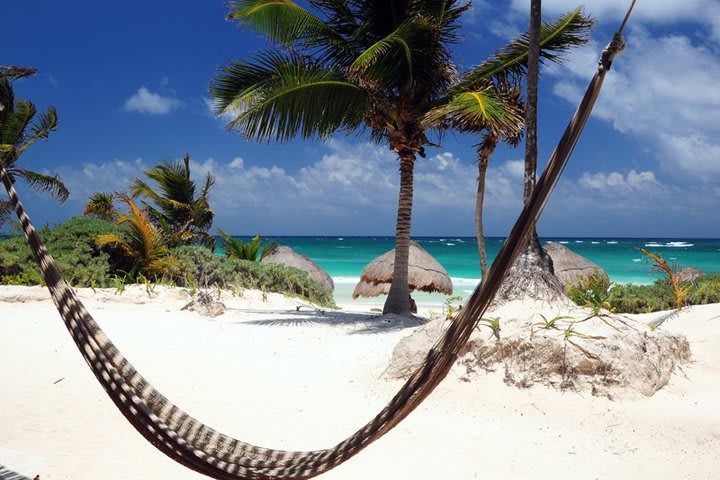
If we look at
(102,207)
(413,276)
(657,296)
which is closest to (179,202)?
(102,207)

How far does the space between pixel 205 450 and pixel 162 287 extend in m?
6.92

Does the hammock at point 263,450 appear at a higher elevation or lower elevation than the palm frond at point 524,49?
lower

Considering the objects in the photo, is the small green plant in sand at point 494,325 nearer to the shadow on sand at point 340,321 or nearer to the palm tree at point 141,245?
the shadow on sand at point 340,321

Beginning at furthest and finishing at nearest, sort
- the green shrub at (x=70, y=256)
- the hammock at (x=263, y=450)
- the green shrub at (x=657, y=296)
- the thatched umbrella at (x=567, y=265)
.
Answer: the thatched umbrella at (x=567, y=265)
the green shrub at (x=70, y=256)
the green shrub at (x=657, y=296)
the hammock at (x=263, y=450)

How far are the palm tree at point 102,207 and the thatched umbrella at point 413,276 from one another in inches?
221

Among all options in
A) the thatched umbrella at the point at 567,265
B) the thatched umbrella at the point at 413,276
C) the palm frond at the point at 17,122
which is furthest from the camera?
the palm frond at the point at 17,122

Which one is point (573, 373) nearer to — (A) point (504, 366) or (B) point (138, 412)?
(A) point (504, 366)

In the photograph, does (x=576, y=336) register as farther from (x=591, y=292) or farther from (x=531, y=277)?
(x=591, y=292)

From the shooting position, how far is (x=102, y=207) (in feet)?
38.8

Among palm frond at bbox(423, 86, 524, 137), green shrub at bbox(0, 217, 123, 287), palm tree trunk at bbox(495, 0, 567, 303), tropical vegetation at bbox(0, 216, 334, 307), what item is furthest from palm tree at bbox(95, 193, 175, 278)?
palm tree trunk at bbox(495, 0, 567, 303)

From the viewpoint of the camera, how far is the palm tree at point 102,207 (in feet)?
38.5

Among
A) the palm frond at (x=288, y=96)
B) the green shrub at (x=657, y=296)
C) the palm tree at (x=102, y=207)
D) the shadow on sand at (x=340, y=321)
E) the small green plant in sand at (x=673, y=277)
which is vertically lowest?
the shadow on sand at (x=340, y=321)

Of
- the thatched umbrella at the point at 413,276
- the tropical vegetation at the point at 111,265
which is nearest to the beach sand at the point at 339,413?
the tropical vegetation at the point at 111,265

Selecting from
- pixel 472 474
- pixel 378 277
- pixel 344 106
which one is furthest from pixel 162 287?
pixel 472 474
